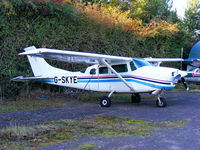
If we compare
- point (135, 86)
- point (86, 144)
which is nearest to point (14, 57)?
point (135, 86)

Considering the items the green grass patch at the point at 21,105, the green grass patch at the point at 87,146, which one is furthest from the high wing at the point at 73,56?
the green grass patch at the point at 87,146

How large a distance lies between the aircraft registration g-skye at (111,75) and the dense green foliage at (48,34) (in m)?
0.90

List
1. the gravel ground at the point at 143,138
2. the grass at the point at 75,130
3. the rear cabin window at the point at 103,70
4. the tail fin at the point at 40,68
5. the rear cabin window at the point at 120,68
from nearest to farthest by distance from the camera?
the gravel ground at the point at 143,138
the grass at the point at 75,130
the rear cabin window at the point at 120,68
the rear cabin window at the point at 103,70
the tail fin at the point at 40,68

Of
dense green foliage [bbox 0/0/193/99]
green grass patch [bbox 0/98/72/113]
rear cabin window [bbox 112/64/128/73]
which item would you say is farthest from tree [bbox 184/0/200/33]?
green grass patch [bbox 0/98/72/113]

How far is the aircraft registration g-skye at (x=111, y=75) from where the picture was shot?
A: 31.0 feet

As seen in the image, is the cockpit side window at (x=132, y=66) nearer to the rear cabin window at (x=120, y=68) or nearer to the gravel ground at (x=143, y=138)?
the rear cabin window at (x=120, y=68)

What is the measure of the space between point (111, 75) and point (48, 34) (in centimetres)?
452

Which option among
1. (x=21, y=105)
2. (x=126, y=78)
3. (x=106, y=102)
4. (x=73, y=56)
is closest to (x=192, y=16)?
(x=126, y=78)

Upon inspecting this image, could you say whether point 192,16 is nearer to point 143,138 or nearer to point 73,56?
point 73,56

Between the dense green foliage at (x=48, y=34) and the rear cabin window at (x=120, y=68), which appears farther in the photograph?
the dense green foliage at (x=48, y=34)

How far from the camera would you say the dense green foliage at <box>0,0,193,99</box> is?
1171 centimetres

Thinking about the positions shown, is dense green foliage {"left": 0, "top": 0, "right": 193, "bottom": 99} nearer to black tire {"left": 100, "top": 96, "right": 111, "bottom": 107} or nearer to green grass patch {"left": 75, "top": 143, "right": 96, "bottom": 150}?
black tire {"left": 100, "top": 96, "right": 111, "bottom": 107}

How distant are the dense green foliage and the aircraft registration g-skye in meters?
0.90

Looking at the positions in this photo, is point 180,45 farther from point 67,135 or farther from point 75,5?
point 67,135
